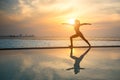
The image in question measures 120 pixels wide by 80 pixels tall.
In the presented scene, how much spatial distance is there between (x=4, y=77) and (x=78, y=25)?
10.9 metres

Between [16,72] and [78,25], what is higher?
[78,25]

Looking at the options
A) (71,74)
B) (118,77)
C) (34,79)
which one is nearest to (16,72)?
(34,79)

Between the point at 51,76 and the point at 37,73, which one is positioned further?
the point at 37,73

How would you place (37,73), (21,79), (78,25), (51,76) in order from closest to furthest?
(21,79)
(51,76)
(37,73)
(78,25)

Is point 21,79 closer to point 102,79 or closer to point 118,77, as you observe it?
point 102,79

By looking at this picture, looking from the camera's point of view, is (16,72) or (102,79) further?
(16,72)

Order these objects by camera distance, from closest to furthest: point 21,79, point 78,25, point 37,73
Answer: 1. point 21,79
2. point 37,73
3. point 78,25

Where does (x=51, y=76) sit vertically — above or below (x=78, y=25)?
below

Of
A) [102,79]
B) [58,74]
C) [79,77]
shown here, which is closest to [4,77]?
[58,74]

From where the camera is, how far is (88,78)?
6918 mm

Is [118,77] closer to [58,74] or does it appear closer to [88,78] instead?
[88,78]

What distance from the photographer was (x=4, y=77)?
6.95 m

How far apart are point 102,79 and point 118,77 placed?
1.83 feet

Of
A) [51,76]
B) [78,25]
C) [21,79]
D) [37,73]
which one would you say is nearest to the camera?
[21,79]
